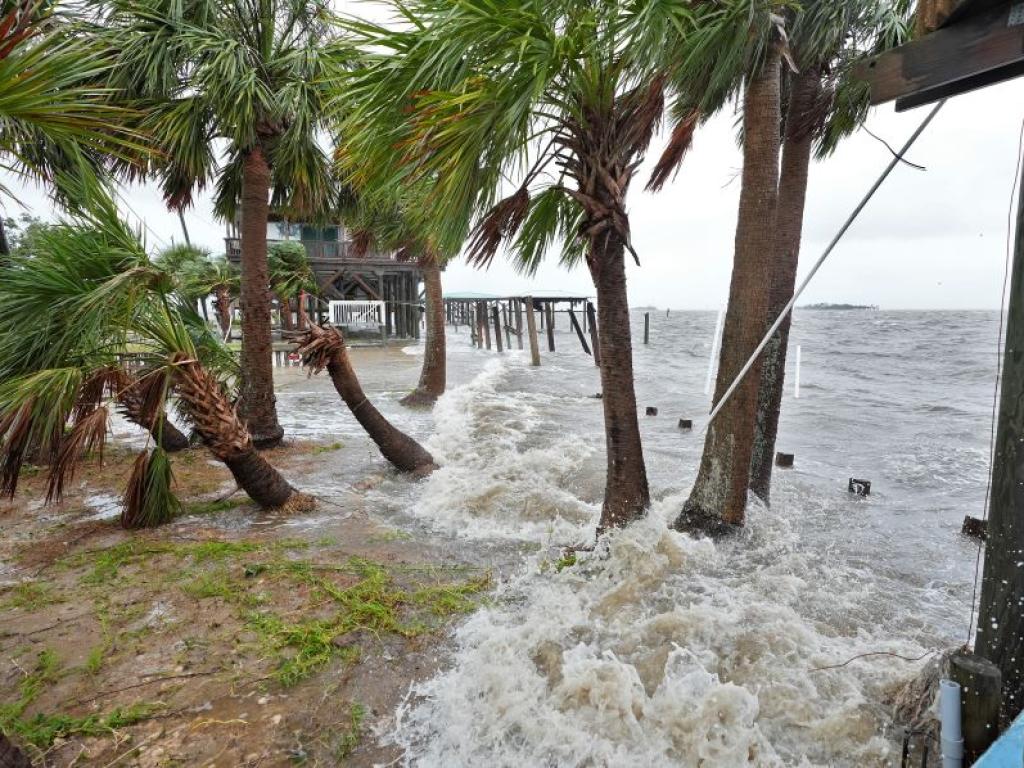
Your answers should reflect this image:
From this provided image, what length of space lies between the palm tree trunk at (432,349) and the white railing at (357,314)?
548 inches

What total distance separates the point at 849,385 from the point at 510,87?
19.6 meters

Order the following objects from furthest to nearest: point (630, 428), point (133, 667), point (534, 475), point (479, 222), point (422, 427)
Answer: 1. point (422, 427)
2. point (534, 475)
3. point (630, 428)
4. point (479, 222)
5. point (133, 667)

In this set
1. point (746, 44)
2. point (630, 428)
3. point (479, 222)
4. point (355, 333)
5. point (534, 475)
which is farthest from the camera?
point (355, 333)

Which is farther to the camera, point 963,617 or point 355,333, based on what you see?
point 355,333

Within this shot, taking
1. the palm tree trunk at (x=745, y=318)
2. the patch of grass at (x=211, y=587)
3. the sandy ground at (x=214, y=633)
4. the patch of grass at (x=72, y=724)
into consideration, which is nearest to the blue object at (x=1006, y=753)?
the sandy ground at (x=214, y=633)

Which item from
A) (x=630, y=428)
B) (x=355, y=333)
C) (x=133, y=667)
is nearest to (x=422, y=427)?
(x=630, y=428)

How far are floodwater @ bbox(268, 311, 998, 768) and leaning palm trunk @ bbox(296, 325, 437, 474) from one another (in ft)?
1.22

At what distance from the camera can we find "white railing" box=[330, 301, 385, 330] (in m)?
25.6

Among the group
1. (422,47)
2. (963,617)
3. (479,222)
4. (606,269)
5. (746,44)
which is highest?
(746,44)

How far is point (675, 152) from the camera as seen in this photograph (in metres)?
5.80

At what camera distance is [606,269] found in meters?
4.59

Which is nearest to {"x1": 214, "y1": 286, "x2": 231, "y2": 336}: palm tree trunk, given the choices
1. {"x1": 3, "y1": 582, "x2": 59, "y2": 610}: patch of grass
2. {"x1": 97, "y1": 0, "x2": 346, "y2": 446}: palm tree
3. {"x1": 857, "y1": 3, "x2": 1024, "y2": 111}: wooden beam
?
{"x1": 97, "y1": 0, "x2": 346, "y2": 446}: palm tree

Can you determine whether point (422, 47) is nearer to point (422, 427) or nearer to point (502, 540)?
point (502, 540)

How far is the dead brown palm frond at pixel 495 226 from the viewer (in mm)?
4461
